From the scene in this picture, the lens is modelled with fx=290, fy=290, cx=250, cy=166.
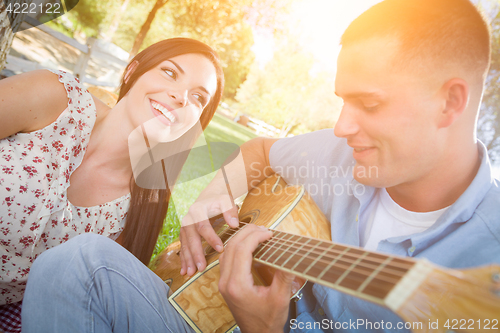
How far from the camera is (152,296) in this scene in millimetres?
1252

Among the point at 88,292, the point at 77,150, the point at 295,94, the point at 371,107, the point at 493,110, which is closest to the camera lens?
the point at 88,292

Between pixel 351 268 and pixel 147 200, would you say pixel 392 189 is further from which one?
pixel 147 200

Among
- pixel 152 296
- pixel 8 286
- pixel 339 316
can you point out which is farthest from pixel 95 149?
pixel 339 316

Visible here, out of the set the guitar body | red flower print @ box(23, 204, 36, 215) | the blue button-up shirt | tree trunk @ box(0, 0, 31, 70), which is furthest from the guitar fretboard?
tree trunk @ box(0, 0, 31, 70)

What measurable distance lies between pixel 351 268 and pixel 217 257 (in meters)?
0.84

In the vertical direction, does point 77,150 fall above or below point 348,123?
below

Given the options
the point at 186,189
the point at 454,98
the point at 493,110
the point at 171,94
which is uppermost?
the point at 493,110

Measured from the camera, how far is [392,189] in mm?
1608

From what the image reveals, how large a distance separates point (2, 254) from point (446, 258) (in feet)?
7.50

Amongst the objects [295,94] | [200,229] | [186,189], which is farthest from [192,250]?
[295,94]

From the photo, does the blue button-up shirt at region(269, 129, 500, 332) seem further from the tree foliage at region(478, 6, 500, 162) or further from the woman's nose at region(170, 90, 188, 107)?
the tree foliage at region(478, 6, 500, 162)

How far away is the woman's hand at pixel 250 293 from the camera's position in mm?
1115

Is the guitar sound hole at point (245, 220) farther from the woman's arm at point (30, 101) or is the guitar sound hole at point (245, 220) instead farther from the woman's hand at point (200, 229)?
the woman's arm at point (30, 101)

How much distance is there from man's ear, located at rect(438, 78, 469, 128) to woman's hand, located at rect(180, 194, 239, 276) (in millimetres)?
1236
